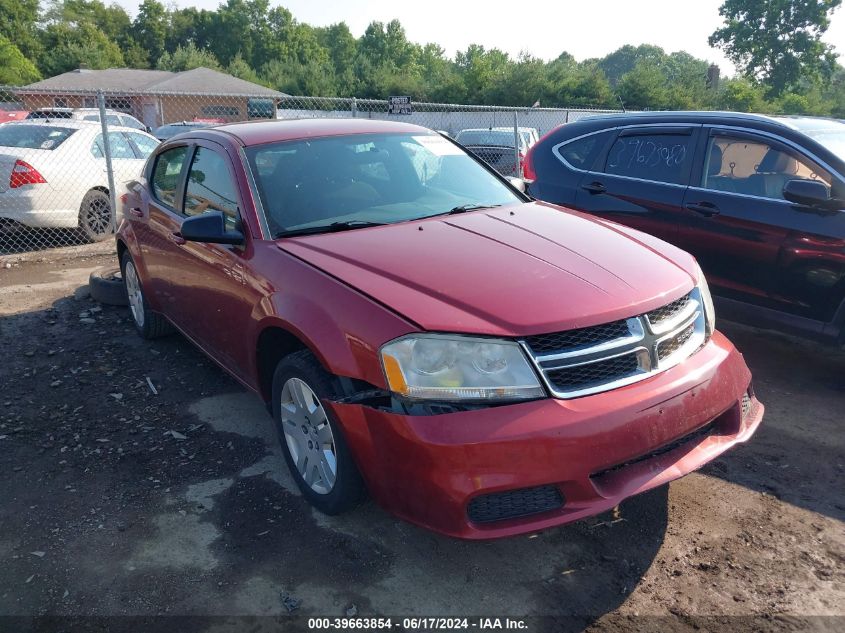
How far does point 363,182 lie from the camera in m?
3.79

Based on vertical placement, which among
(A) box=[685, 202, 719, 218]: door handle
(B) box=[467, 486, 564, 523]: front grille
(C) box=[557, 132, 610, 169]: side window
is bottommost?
(B) box=[467, 486, 564, 523]: front grille

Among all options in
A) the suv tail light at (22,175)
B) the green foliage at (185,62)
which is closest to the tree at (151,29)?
the green foliage at (185,62)

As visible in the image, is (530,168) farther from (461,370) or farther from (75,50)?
(75,50)

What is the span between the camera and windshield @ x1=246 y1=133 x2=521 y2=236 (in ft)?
11.6

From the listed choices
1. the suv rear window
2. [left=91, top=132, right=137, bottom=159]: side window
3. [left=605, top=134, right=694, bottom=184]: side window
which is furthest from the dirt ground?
[left=91, top=132, right=137, bottom=159]: side window

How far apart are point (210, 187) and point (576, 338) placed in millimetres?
2511

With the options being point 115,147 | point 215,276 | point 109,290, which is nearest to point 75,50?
point 115,147

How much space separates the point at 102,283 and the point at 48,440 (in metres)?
2.73

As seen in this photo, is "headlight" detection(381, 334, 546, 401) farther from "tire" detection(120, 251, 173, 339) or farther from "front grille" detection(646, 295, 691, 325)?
"tire" detection(120, 251, 173, 339)

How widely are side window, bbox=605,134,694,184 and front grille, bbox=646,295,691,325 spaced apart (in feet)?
8.72

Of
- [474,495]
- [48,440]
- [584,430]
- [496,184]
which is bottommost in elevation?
[48,440]

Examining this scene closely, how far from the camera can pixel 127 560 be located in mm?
2873

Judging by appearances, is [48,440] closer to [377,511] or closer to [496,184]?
[377,511]

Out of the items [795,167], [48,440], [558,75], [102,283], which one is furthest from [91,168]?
[558,75]
